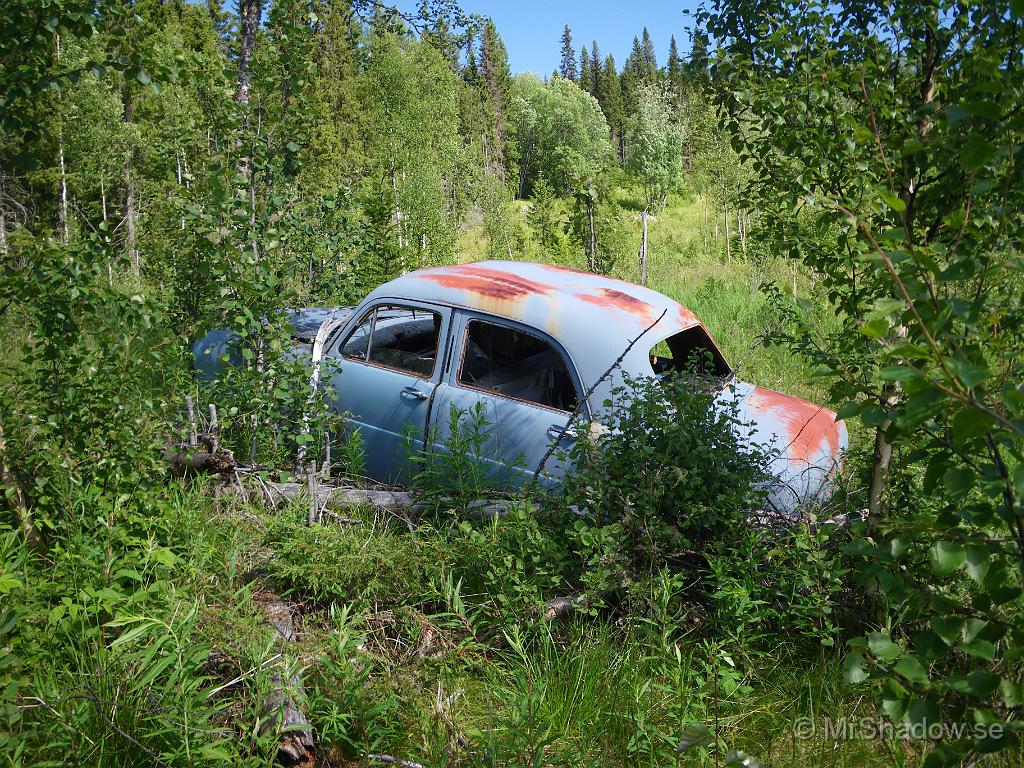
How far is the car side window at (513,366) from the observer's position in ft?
15.2

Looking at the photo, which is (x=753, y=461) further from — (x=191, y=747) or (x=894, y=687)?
(x=191, y=747)

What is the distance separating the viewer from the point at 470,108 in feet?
174

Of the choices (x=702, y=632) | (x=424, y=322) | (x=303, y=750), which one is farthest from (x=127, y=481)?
(x=702, y=632)

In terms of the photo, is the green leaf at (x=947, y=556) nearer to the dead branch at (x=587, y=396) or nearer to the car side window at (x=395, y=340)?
the dead branch at (x=587, y=396)

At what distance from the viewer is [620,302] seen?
4770mm

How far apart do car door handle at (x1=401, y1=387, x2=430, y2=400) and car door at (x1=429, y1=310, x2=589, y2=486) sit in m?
0.09

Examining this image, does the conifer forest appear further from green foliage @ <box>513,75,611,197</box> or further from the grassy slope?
green foliage @ <box>513,75,611,197</box>

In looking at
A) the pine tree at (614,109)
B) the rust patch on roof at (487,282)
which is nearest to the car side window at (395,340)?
the rust patch on roof at (487,282)

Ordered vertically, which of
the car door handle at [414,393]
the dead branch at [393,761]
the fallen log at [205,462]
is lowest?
the dead branch at [393,761]

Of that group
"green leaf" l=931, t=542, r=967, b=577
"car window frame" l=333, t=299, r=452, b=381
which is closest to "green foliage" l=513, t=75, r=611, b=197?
"car window frame" l=333, t=299, r=452, b=381

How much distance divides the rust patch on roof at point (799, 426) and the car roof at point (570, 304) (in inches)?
29.0

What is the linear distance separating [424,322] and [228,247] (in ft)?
5.79

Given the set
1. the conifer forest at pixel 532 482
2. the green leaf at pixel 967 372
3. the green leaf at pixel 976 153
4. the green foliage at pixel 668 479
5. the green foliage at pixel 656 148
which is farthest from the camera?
the green foliage at pixel 656 148

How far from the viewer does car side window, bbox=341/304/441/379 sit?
5.13 m
